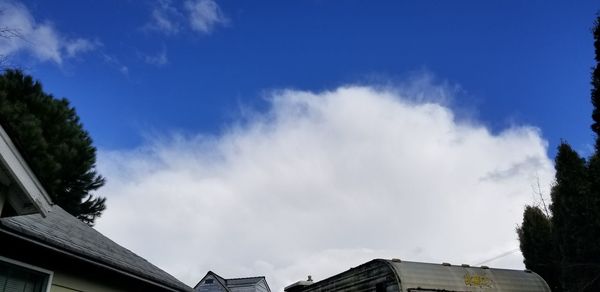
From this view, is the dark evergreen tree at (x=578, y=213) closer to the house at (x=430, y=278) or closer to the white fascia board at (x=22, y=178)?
the house at (x=430, y=278)

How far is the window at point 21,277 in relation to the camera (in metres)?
5.77

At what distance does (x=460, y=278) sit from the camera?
12977 mm

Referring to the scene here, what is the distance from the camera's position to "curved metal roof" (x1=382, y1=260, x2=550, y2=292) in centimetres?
1227

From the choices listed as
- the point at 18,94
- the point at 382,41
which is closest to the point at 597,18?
the point at 382,41

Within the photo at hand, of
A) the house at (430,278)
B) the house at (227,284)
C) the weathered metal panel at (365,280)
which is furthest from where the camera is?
the house at (227,284)

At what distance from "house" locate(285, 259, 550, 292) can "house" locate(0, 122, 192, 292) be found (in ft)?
21.3

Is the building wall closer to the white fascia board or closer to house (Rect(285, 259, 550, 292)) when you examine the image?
the white fascia board

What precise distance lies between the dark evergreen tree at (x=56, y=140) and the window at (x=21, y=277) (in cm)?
1710

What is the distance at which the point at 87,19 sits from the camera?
1329cm

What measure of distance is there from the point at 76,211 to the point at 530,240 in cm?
2530

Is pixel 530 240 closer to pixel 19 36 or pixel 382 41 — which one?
pixel 382 41

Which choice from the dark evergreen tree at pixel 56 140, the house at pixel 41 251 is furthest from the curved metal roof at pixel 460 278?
the dark evergreen tree at pixel 56 140

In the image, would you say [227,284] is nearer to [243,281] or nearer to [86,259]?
[243,281]

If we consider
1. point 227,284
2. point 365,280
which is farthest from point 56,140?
point 365,280
